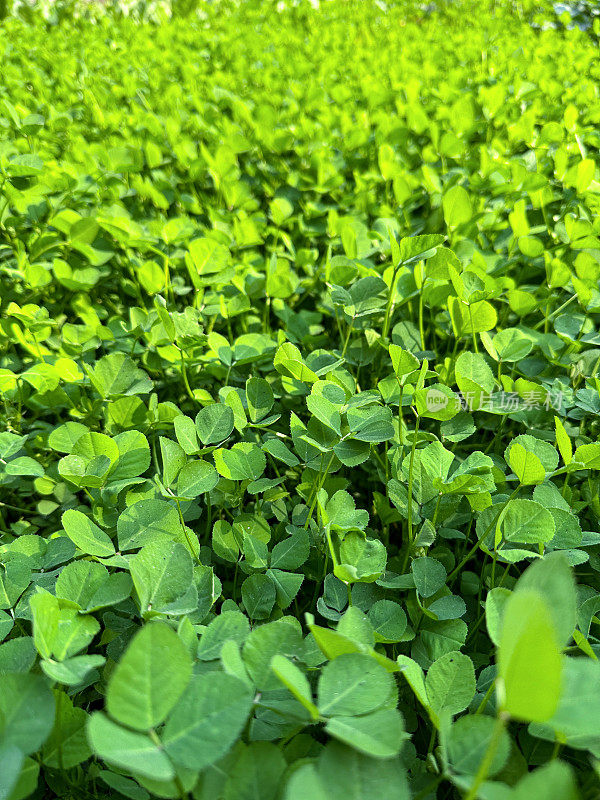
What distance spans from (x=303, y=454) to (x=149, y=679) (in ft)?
1.76

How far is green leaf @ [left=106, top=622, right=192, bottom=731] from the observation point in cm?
49

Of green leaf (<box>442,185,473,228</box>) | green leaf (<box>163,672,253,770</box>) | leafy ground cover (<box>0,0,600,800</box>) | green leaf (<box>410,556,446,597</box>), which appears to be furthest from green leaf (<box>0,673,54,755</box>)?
green leaf (<box>442,185,473,228</box>)

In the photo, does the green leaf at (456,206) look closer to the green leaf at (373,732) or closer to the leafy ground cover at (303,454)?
the leafy ground cover at (303,454)

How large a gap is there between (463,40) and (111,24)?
2.34m

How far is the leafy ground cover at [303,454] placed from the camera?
0.53 metres

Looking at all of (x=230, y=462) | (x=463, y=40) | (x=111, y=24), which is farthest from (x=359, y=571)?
(x=111, y=24)

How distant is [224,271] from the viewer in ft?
4.57

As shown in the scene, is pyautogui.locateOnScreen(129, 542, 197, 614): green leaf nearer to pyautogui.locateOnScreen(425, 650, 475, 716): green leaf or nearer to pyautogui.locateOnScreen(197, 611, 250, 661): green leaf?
pyautogui.locateOnScreen(197, 611, 250, 661): green leaf

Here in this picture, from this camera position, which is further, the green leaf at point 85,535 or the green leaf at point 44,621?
the green leaf at point 85,535

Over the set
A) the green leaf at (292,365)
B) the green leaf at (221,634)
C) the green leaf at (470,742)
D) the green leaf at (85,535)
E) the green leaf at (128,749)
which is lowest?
the green leaf at (470,742)

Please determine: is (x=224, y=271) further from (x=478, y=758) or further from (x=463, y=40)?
(x=463, y=40)

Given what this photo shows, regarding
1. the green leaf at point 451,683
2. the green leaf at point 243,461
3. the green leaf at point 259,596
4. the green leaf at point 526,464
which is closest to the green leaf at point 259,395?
the green leaf at point 243,461

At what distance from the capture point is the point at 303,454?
1011mm

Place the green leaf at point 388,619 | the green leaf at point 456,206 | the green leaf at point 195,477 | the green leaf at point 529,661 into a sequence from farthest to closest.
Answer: the green leaf at point 456,206 < the green leaf at point 195,477 < the green leaf at point 388,619 < the green leaf at point 529,661
